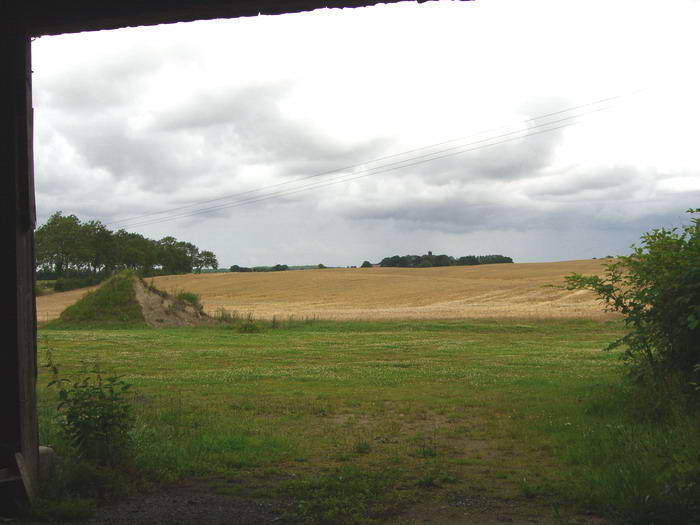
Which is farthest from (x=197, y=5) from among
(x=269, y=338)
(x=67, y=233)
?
(x=67, y=233)

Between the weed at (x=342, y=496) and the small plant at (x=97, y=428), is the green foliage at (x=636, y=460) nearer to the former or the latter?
the weed at (x=342, y=496)

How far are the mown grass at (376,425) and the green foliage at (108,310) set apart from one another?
46.7 feet

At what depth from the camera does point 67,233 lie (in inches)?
4151

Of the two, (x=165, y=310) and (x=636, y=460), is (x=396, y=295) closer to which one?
(x=165, y=310)

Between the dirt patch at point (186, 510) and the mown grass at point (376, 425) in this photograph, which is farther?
the mown grass at point (376, 425)

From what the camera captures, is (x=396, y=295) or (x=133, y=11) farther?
(x=396, y=295)

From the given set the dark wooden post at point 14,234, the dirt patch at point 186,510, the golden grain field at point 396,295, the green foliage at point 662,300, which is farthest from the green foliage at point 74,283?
the dirt patch at point 186,510

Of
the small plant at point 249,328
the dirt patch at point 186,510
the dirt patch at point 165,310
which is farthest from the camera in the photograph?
the dirt patch at point 165,310

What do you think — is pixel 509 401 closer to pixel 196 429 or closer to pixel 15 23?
pixel 196 429

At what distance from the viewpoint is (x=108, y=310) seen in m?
36.2

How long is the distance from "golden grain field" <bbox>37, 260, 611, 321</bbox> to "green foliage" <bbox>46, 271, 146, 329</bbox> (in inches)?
347

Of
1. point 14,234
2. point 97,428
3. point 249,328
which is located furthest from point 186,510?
point 249,328

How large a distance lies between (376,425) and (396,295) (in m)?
51.8

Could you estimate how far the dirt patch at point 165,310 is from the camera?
Answer: 35.9 meters
